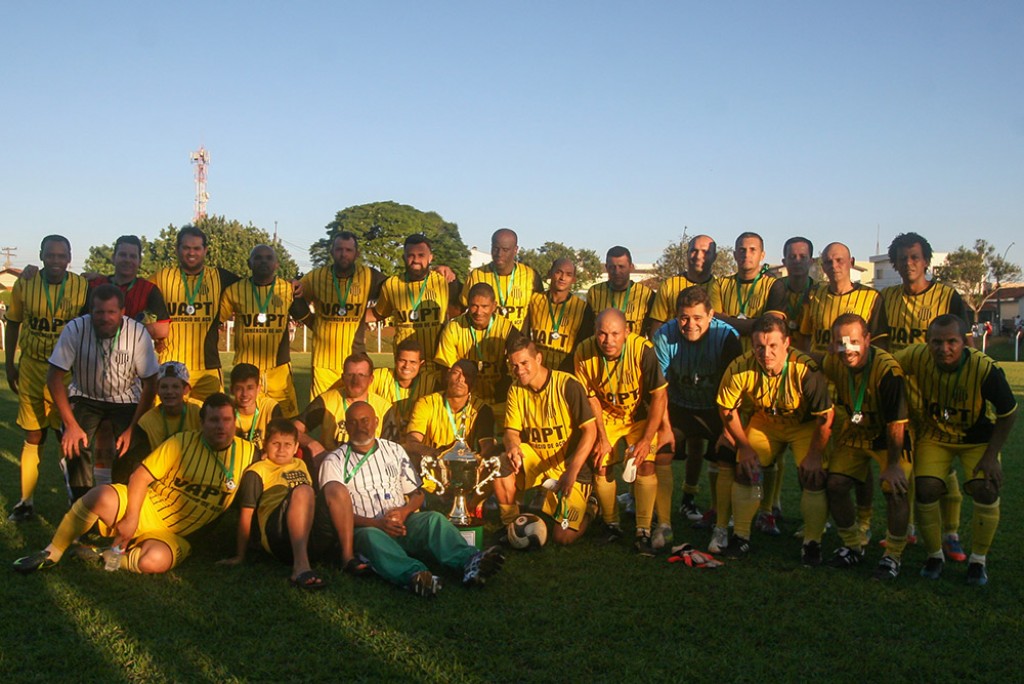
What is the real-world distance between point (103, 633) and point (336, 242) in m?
4.04

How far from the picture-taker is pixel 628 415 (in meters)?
6.46

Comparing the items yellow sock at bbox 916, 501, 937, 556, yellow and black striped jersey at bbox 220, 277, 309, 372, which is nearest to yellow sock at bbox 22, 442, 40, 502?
yellow and black striped jersey at bbox 220, 277, 309, 372

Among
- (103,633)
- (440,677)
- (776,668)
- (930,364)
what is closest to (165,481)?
(103,633)

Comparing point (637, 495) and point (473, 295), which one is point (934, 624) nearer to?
point (637, 495)

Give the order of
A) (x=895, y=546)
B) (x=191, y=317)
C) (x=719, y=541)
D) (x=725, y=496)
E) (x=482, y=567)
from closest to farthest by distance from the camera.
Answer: (x=482, y=567)
(x=895, y=546)
(x=719, y=541)
(x=725, y=496)
(x=191, y=317)

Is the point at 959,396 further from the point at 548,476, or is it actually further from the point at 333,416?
the point at 333,416

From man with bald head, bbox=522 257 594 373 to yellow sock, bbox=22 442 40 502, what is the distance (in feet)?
13.4

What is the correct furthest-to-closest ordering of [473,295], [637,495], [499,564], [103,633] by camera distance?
[473,295] < [637,495] < [499,564] < [103,633]

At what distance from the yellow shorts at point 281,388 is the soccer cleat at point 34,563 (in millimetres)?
2418

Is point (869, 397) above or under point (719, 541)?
above

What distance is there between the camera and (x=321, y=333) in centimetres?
762

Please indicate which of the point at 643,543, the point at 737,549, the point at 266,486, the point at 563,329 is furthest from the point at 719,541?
the point at 266,486

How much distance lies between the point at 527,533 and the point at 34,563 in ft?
9.92

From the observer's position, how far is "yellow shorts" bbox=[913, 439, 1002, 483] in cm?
541
